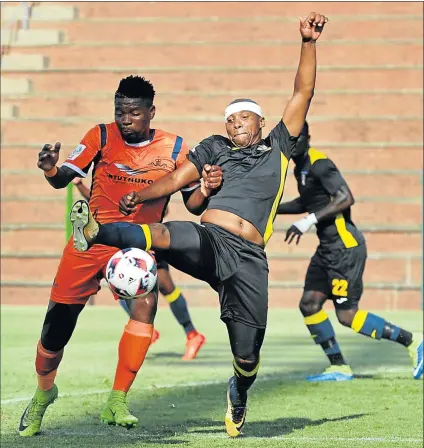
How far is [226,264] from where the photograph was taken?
659 cm

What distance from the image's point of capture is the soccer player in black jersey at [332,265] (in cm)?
989

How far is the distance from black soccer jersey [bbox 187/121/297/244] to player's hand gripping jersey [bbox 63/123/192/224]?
1.37 ft

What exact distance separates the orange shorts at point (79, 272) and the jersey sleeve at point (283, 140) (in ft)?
3.72

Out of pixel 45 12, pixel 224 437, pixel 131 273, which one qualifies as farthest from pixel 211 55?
pixel 131 273

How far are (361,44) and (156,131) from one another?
603 inches

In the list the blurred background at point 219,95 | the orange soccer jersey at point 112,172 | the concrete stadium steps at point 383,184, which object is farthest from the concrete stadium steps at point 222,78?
the orange soccer jersey at point 112,172

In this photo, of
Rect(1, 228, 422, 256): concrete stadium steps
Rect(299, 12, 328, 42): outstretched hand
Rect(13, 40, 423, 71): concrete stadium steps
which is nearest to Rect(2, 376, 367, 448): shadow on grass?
Rect(299, 12, 328, 42): outstretched hand

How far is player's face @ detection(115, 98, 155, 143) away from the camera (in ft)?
23.6

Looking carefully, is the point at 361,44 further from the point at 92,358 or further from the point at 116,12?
Result: the point at 92,358

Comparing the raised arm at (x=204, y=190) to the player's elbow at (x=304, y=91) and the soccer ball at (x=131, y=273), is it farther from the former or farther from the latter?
the player's elbow at (x=304, y=91)

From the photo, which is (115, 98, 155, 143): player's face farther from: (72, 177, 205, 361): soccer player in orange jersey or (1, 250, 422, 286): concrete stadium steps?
(1, 250, 422, 286): concrete stadium steps

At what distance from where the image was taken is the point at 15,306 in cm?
1984

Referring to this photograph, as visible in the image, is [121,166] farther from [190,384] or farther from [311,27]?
[190,384]

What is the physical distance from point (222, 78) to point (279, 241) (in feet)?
12.7
